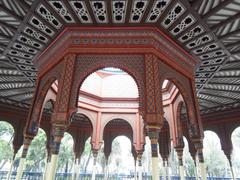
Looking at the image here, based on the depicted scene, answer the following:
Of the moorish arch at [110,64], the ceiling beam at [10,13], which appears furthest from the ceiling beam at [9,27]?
the moorish arch at [110,64]

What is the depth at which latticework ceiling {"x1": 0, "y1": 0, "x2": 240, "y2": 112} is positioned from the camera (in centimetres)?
519

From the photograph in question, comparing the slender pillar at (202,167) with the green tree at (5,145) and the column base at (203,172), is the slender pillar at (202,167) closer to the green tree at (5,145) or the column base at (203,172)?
the column base at (203,172)

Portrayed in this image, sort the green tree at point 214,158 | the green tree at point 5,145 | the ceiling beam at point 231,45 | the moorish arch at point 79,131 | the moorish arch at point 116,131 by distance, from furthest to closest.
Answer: the green tree at point 214,158 → the green tree at point 5,145 → the moorish arch at point 116,131 → the moorish arch at point 79,131 → the ceiling beam at point 231,45

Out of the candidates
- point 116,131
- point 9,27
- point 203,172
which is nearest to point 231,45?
point 203,172

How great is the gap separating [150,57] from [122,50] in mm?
803

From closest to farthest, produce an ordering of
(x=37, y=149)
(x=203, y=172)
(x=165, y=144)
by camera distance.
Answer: (x=203, y=172)
(x=165, y=144)
(x=37, y=149)

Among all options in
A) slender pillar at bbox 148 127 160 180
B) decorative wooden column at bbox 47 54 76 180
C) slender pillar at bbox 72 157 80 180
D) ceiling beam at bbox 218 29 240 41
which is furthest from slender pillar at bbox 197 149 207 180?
slender pillar at bbox 72 157 80 180

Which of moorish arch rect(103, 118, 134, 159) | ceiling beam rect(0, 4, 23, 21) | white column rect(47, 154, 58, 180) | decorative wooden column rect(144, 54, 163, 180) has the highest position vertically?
ceiling beam rect(0, 4, 23, 21)

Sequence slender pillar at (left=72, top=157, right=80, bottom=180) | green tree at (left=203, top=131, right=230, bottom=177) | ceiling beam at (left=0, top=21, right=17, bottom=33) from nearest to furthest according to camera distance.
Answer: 1. ceiling beam at (left=0, top=21, right=17, bottom=33)
2. slender pillar at (left=72, top=157, right=80, bottom=180)
3. green tree at (left=203, top=131, right=230, bottom=177)

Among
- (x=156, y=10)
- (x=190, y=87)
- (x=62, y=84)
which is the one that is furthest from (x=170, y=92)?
(x=62, y=84)

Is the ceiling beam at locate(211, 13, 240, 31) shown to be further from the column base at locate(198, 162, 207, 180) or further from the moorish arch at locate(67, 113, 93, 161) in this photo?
the moorish arch at locate(67, 113, 93, 161)

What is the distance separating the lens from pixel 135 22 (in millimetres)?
5758

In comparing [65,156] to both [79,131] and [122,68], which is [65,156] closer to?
[79,131]

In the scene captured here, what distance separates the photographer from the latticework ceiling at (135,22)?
17.0 feet
